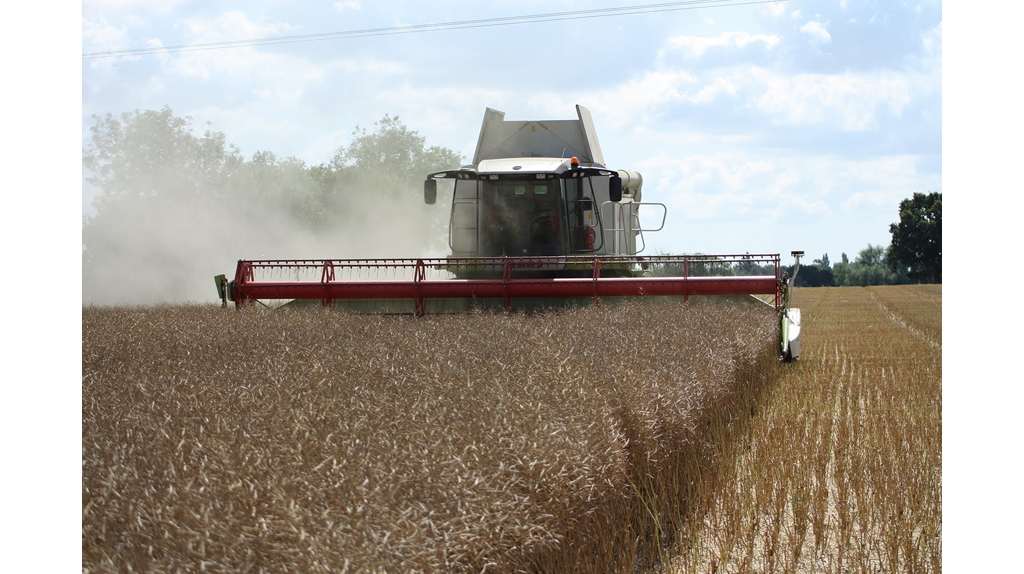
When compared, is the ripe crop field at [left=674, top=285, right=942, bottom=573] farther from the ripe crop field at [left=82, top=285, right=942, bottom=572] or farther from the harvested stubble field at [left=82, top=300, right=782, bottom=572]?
the harvested stubble field at [left=82, top=300, right=782, bottom=572]

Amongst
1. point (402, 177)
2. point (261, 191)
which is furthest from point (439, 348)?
point (402, 177)

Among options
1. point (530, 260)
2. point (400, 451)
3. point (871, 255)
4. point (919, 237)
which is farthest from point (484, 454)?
point (871, 255)

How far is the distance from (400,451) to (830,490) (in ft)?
10.4

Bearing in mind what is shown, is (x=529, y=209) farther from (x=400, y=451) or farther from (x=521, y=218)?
(x=400, y=451)

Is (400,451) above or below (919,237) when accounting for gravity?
below

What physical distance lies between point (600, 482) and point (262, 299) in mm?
8099

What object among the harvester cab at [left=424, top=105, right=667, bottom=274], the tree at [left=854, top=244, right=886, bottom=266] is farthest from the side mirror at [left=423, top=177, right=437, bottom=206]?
the tree at [left=854, top=244, right=886, bottom=266]

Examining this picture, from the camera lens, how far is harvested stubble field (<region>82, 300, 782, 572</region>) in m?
2.03

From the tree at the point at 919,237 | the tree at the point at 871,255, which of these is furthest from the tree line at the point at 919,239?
the tree at the point at 871,255

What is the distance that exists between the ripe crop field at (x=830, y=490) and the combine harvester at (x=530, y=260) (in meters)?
2.08

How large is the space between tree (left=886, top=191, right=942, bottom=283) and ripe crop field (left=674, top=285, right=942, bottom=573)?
→ 5410 cm

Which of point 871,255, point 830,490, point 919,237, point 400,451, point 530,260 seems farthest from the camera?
point 871,255

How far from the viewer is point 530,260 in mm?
10250

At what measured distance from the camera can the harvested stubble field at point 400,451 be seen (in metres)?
2.03
